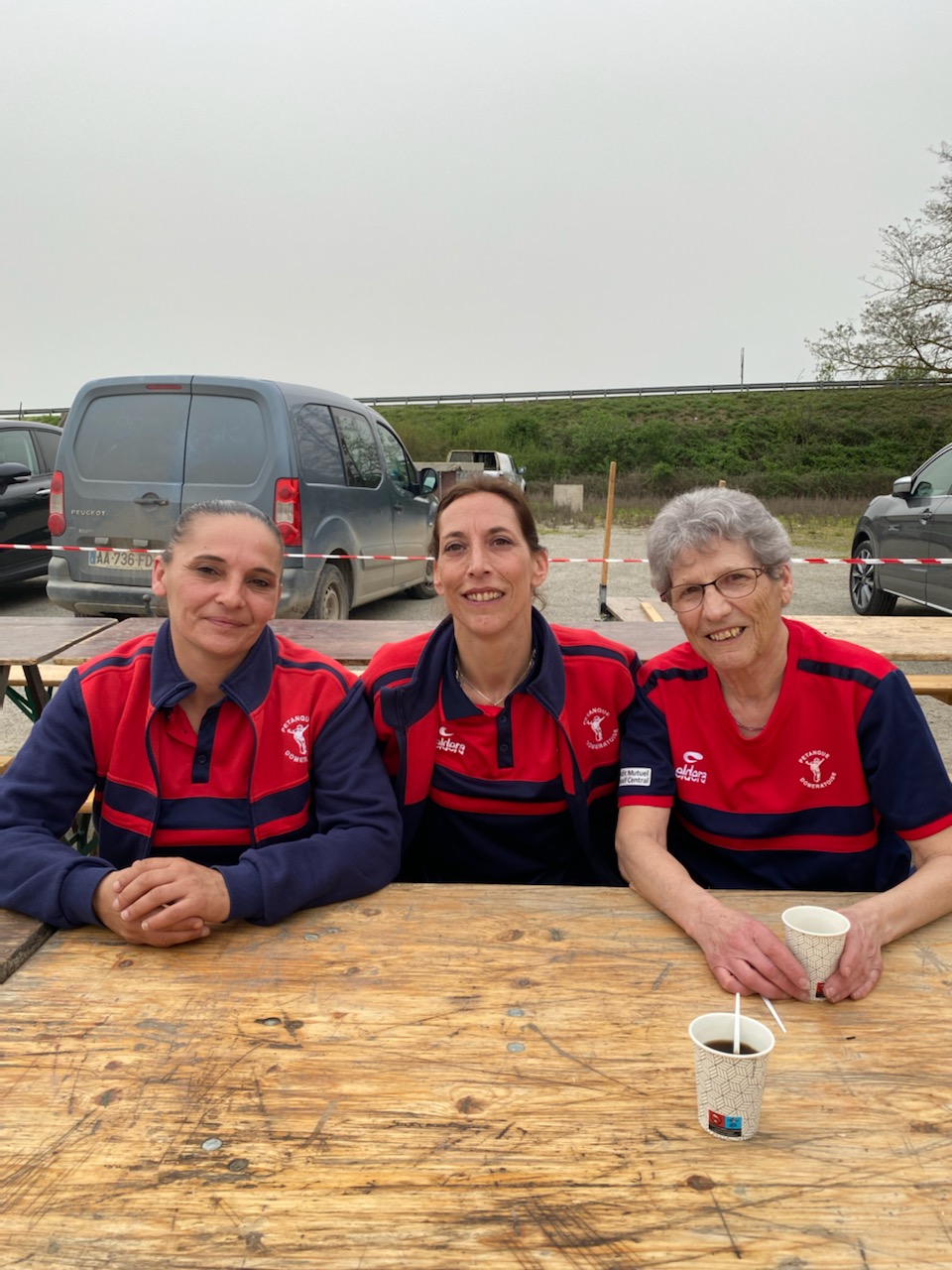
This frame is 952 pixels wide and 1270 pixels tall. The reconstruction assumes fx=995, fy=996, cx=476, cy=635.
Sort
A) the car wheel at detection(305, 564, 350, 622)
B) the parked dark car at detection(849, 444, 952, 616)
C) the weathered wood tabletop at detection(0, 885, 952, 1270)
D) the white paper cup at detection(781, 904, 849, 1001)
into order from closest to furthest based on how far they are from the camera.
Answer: the weathered wood tabletop at detection(0, 885, 952, 1270), the white paper cup at detection(781, 904, 849, 1001), the car wheel at detection(305, 564, 350, 622), the parked dark car at detection(849, 444, 952, 616)

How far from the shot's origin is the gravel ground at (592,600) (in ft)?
20.9

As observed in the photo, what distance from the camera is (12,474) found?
8984 mm

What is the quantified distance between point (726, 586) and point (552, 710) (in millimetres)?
463

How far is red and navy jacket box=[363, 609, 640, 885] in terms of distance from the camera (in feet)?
7.33

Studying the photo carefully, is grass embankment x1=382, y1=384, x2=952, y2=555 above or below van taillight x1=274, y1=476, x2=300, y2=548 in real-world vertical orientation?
above

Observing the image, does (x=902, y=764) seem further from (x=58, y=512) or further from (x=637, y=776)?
(x=58, y=512)

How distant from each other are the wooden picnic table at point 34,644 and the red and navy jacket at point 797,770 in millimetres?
2695

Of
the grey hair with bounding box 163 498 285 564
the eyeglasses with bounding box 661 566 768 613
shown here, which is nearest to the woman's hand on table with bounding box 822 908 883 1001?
the eyeglasses with bounding box 661 566 768 613

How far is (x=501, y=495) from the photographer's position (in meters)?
2.40

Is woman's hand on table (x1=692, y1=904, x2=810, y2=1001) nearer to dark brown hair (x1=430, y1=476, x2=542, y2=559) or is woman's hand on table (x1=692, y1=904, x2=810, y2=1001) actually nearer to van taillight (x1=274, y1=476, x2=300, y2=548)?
dark brown hair (x1=430, y1=476, x2=542, y2=559)

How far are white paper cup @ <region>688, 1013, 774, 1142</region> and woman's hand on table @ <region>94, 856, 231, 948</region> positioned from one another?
0.84 meters

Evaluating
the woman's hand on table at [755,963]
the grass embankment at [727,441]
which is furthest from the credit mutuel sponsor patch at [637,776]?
the grass embankment at [727,441]

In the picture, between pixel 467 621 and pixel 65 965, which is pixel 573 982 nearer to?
pixel 65 965

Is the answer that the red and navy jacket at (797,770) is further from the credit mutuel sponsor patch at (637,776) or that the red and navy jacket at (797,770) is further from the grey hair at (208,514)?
the grey hair at (208,514)
